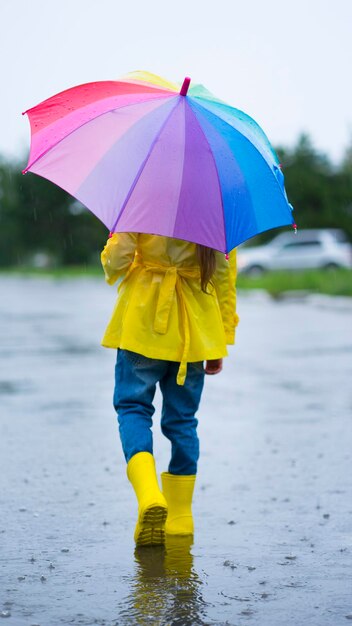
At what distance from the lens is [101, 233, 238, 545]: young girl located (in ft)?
15.6

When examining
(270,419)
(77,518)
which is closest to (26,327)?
(270,419)

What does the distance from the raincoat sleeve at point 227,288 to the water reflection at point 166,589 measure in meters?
0.97

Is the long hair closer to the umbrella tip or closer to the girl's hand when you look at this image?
the girl's hand

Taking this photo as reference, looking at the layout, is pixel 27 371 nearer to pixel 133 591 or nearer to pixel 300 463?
pixel 300 463

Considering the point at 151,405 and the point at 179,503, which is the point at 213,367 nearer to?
the point at 151,405

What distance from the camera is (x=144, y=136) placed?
4.56 meters

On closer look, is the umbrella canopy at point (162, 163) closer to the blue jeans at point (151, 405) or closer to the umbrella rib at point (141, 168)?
the umbrella rib at point (141, 168)

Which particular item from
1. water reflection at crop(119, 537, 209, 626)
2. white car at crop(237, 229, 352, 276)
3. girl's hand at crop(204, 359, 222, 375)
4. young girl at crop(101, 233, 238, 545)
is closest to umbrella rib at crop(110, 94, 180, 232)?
young girl at crop(101, 233, 238, 545)

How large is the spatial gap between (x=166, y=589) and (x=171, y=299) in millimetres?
1238

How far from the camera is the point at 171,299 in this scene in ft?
15.6

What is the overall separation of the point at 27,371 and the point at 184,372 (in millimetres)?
7211

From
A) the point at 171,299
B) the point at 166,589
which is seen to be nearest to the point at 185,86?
the point at 171,299

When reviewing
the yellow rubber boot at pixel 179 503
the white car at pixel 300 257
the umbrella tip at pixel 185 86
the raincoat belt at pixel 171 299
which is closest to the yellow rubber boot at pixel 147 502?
the yellow rubber boot at pixel 179 503

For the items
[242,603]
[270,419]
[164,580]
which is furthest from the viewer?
[270,419]
